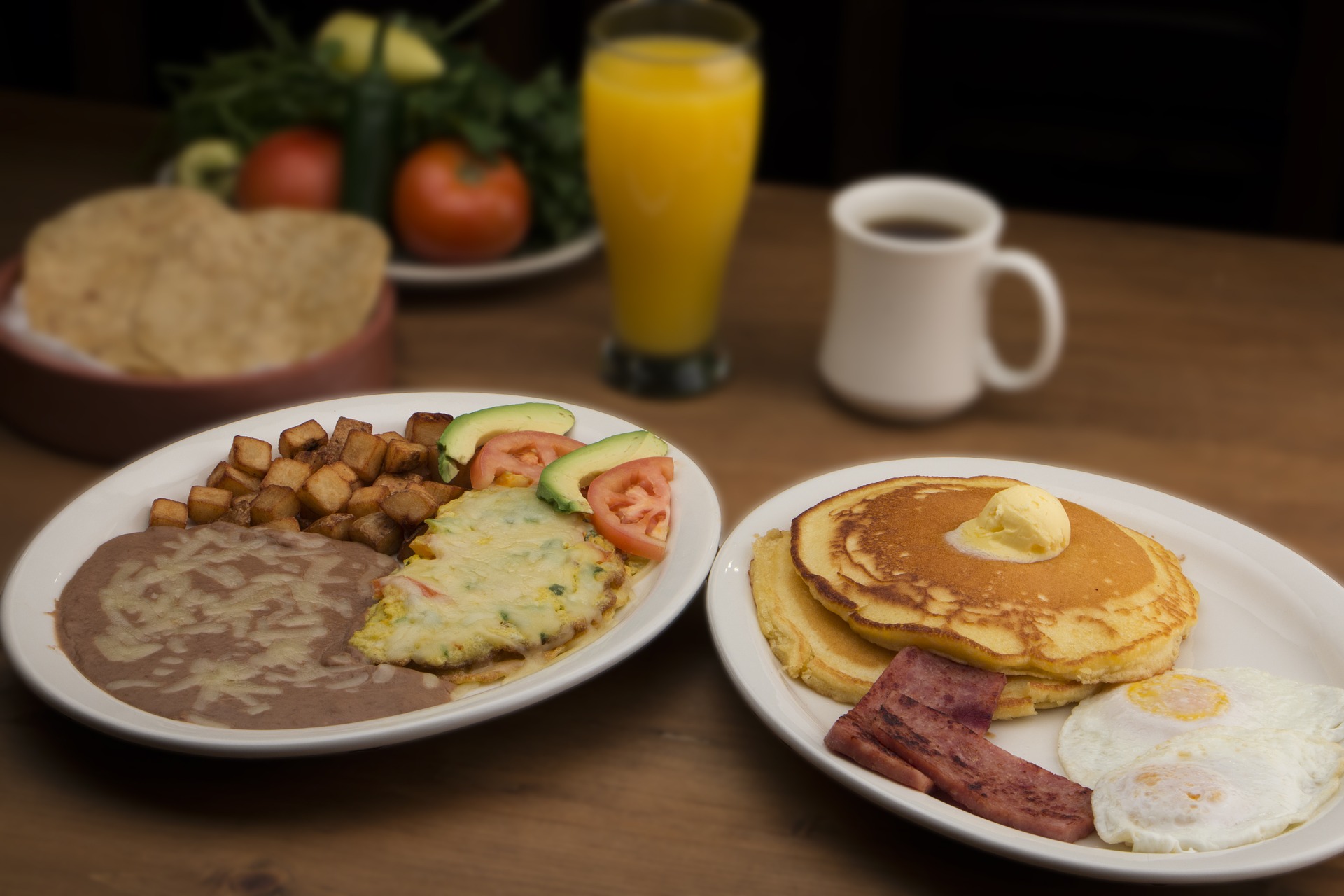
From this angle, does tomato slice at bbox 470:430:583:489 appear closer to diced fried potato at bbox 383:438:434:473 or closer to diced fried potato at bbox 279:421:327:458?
diced fried potato at bbox 383:438:434:473

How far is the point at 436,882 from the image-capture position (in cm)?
110

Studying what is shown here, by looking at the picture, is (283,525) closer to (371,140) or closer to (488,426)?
(488,426)

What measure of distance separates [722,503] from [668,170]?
1.87 feet

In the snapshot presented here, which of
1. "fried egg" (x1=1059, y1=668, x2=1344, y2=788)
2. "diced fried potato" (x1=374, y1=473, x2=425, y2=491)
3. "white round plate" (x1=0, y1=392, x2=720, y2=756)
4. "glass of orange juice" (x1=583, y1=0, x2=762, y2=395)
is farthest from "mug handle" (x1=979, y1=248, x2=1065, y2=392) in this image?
"diced fried potato" (x1=374, y1=473, x2=425, y2=491)

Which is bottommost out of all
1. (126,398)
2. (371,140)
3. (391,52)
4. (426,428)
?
(126,398)

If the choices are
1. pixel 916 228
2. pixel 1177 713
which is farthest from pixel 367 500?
pixel 916 228

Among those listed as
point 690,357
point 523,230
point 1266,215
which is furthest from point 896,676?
point 1266,215

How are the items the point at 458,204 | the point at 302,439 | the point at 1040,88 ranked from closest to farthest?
the point at 302,439 < the point at 458,204 < the point at 1040,88

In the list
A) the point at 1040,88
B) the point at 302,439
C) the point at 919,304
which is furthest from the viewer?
the point at 1040,88

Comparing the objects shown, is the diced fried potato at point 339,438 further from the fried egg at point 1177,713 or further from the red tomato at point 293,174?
the red tomato at point 293,174

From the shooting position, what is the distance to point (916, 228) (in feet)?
6.78

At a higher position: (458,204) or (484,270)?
(458,204)

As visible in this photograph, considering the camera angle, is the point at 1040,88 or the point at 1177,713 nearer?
the point at 1177,713

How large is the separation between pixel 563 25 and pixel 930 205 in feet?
9.12
